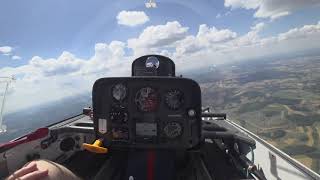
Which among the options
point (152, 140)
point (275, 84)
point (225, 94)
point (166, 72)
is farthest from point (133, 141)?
point (275, 84)

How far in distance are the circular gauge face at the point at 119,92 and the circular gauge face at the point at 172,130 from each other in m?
0.69

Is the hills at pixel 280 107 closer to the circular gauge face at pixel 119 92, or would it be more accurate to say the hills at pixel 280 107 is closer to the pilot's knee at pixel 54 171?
the circular gauge face at pixel 119 92

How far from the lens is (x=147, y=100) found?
3.92 m

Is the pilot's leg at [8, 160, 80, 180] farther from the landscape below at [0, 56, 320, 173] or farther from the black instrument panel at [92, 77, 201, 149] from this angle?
the landscape below at [0, 56, 320, 173]

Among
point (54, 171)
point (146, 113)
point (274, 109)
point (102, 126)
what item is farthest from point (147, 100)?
point (274, 109)

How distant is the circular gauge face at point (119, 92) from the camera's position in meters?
3.93

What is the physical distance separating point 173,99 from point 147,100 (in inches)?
13.3

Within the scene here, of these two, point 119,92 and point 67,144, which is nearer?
point 119,92

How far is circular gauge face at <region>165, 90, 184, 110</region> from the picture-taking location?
3.83m

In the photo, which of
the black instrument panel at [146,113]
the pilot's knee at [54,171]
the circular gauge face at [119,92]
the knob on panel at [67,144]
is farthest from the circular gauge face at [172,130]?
the pilot's knee at [54,171]

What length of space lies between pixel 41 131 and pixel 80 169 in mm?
1321

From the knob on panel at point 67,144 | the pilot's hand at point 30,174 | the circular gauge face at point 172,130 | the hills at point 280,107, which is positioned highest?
the pilot's hand at point 30,174

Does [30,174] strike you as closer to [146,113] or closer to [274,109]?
[146,113]

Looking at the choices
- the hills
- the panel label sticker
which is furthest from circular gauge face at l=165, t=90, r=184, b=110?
the hills
